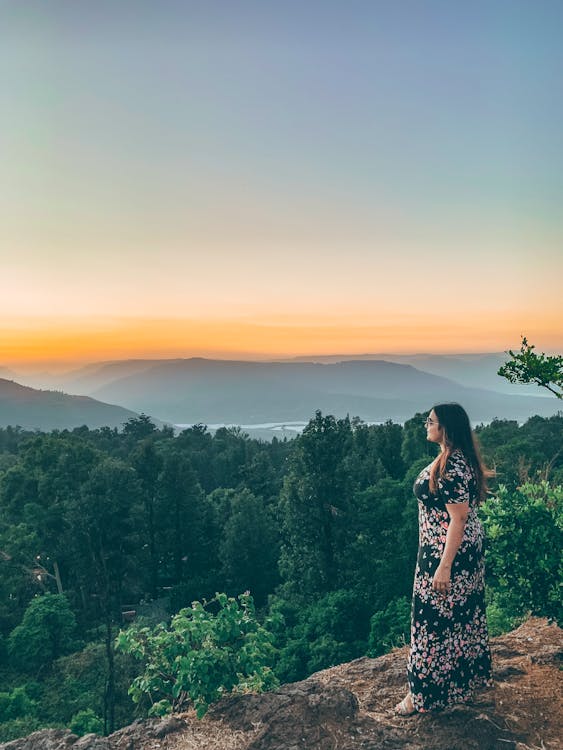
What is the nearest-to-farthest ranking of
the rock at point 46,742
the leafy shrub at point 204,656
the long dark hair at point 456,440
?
the long dark hair at point 456,440, the rock at point 46,742, the leafy shrub at point 204,656

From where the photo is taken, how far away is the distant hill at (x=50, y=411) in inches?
6693

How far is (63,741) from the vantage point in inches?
201

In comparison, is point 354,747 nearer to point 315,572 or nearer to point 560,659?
point 560,659

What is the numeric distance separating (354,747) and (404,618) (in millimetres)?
A: 12429

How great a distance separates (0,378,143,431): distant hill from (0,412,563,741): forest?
141998 mm

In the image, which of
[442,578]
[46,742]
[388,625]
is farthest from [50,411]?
[442,578]

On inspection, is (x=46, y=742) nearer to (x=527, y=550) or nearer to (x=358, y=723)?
(x=358, y=723)

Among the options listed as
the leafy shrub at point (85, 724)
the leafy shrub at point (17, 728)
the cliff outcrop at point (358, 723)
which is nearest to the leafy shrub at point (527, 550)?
the cliff outcrop at point (358, 723)

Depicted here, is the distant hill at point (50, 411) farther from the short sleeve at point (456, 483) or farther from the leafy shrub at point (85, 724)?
the short sleeve at point (456, 483)

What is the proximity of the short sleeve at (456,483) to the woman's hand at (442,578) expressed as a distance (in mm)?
546

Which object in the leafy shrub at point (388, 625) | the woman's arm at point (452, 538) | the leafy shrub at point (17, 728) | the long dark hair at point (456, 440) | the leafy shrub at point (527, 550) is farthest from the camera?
the leafy shrub at point (388, 625)

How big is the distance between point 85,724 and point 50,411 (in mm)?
176645

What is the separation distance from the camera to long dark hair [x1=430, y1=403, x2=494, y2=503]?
4.54m

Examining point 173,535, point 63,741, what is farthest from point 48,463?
point 63,741
